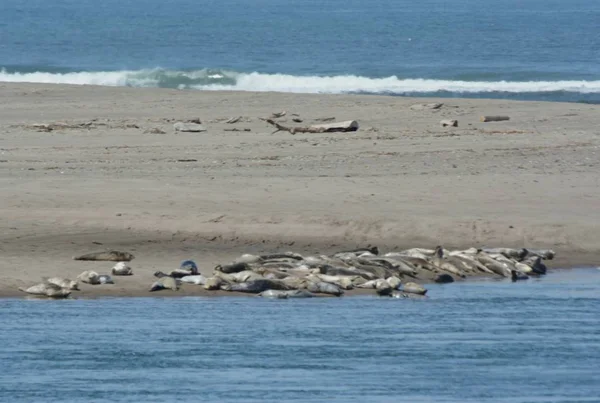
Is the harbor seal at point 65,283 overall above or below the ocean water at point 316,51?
below

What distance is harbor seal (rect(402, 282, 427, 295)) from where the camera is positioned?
43.6ft

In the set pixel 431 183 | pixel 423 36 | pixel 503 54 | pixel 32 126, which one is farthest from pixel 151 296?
pixel 423 36

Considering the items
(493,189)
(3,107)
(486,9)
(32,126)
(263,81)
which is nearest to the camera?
(493,189)

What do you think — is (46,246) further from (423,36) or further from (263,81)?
(423,36)

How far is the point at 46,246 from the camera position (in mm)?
14445

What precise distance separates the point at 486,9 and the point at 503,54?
52905 mm

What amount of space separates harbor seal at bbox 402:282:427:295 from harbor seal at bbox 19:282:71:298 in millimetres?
3068

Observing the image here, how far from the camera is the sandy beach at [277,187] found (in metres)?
14.7

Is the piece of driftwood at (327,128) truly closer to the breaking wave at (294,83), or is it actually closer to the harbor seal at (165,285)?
the harbor seal at (165,285)

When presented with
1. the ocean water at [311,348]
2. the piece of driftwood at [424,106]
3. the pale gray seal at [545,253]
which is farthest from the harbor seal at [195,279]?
the piece of driftwood at [424,106]

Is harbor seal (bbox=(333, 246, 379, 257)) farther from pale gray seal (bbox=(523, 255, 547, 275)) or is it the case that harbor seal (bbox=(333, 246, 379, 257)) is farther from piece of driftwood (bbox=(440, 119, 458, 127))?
piece of driftwood (bbox=(440, 119, 458, 127))

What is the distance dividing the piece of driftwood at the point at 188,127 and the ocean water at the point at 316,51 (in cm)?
1378

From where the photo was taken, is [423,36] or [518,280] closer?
[518,280]

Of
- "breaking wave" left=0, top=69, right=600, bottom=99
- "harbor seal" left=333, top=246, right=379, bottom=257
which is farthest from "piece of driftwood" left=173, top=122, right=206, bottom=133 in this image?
"breaking wave" left=0, top=69, right=600, bottom=99
